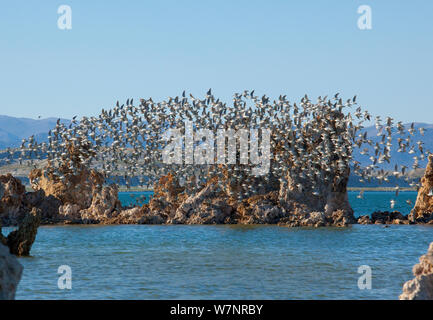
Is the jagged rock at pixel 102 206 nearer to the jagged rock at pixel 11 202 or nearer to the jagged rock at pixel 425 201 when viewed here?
the jagged rock at pixel 11 202

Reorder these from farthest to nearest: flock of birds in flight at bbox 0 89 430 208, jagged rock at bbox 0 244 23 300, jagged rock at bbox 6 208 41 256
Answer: flock of birds in flight at bbox 0 89 430 208
jagged rock at bbox 6 208 41 256
jagged rock at bbox 0 244 23 300

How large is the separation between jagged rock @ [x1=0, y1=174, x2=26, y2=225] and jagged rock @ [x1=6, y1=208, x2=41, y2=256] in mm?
28557

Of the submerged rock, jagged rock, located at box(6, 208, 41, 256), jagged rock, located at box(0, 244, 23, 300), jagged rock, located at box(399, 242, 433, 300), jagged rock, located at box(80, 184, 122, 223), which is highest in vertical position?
jagged rock, located at box(0, 244, 23, 300)

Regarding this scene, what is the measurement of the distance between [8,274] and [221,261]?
28921mm

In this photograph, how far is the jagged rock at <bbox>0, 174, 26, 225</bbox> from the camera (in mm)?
73906

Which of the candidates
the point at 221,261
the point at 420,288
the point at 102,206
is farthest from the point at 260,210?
the point at 420,288

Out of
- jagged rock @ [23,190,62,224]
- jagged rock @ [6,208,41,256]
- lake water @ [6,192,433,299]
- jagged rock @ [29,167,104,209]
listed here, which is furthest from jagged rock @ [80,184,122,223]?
jagged rock @ [6,208,41,256]

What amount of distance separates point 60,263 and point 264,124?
1460 inches

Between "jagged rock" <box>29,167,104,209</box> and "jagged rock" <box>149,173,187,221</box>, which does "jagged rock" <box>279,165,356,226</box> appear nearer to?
"jagged rock" <box>149,173,187,221</box>

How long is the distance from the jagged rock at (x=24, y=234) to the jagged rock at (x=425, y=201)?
43.3 meters

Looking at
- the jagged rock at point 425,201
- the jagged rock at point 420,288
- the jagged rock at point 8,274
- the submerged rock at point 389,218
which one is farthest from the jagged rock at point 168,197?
the jagged rock at point 8,274

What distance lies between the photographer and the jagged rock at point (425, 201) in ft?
249
